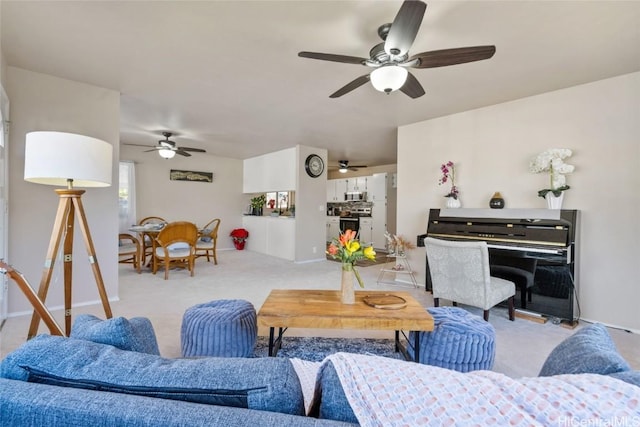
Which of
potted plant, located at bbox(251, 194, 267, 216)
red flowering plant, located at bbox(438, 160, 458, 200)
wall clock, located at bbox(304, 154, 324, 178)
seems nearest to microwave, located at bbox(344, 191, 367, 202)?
wall clock, located at bbox(304, 154, 324, 178)

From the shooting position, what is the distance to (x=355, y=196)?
8320mm

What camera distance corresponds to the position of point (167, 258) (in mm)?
4348

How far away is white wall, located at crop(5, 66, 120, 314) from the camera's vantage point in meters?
2.78

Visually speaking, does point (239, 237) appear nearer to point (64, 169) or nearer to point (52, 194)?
point (52, 194)

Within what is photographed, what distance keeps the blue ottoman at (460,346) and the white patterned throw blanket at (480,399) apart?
125 cm

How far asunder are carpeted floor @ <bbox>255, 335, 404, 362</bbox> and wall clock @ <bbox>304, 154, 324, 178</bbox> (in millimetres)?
4084

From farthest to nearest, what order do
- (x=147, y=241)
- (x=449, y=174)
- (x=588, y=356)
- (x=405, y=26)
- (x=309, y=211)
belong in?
(x=309, y=211), (x=147, y=241), (x=449, y=174), (x=405, y=26), (x=588, y=356)

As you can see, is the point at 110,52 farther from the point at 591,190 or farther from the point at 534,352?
the point at 591,190

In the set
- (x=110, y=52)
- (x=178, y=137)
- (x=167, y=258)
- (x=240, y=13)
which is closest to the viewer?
(x=240, y=13)

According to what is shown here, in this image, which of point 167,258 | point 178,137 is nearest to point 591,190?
point 167,258

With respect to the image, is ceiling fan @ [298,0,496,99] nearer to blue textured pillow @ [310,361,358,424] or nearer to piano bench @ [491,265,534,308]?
blue textured pillow @ [310,361,358,424]

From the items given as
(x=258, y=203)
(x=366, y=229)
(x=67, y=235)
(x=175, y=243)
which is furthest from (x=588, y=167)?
(x=258, y=203)

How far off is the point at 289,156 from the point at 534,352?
5152 millimetres

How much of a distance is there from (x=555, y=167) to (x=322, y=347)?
115 inches
